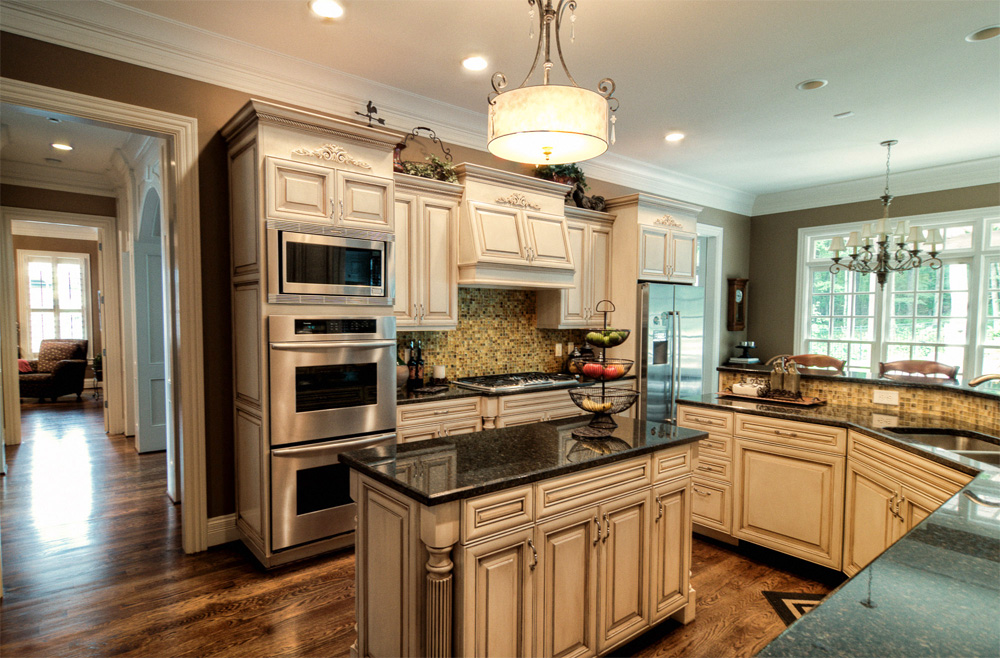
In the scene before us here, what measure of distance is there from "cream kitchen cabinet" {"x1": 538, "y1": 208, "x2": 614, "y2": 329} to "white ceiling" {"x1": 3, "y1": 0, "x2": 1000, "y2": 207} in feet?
2.74

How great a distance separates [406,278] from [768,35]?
257 cm

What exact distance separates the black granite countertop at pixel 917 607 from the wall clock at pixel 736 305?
586 cm

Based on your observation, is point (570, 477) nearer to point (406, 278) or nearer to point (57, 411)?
point (406, 278)

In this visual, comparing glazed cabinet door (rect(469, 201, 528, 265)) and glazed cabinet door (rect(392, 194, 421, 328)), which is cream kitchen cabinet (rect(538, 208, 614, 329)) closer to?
glazed cabinet door (rect(469, 201, 528, 265))

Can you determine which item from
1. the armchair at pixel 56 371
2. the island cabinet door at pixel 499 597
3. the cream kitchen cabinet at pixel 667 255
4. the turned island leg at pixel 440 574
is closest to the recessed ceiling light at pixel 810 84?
the cream kitchen cabinet at pixel 667 255

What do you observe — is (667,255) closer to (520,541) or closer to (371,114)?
(371,114)

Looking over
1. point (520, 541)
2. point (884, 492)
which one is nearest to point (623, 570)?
point (520, 541)

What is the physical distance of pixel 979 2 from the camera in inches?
103

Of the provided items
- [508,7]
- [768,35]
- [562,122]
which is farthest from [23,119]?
[768,35]

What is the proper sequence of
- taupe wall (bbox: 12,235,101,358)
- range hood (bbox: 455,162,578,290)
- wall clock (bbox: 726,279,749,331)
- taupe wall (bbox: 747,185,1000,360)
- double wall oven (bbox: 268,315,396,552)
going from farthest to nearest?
taupe wall (bbox: 12,235,101,358) < wall clock (bbox: 726,279,749,331) < taupe wall (bbox: 747,185,1000,360) < range hood (bbox: 455,162,578,290) < double wall oven (bbox: 268,315,396,552)

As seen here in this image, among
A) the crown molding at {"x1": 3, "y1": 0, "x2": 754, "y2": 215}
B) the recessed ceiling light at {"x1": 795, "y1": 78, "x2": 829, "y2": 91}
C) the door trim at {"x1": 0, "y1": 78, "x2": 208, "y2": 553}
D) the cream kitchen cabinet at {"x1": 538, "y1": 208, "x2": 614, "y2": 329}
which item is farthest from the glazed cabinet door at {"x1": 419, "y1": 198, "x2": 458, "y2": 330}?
the recessed ceiling light at {"x1": 795, "y1": 78, "x2": 829, "y2": 91}

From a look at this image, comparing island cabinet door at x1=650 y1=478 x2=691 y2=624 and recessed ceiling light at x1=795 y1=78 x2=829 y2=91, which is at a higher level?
recessed ceiling light at x1=795 y1=78 x2=829 y2=91

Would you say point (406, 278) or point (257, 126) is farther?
point (406, 278)

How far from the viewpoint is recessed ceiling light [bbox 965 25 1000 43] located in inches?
112
